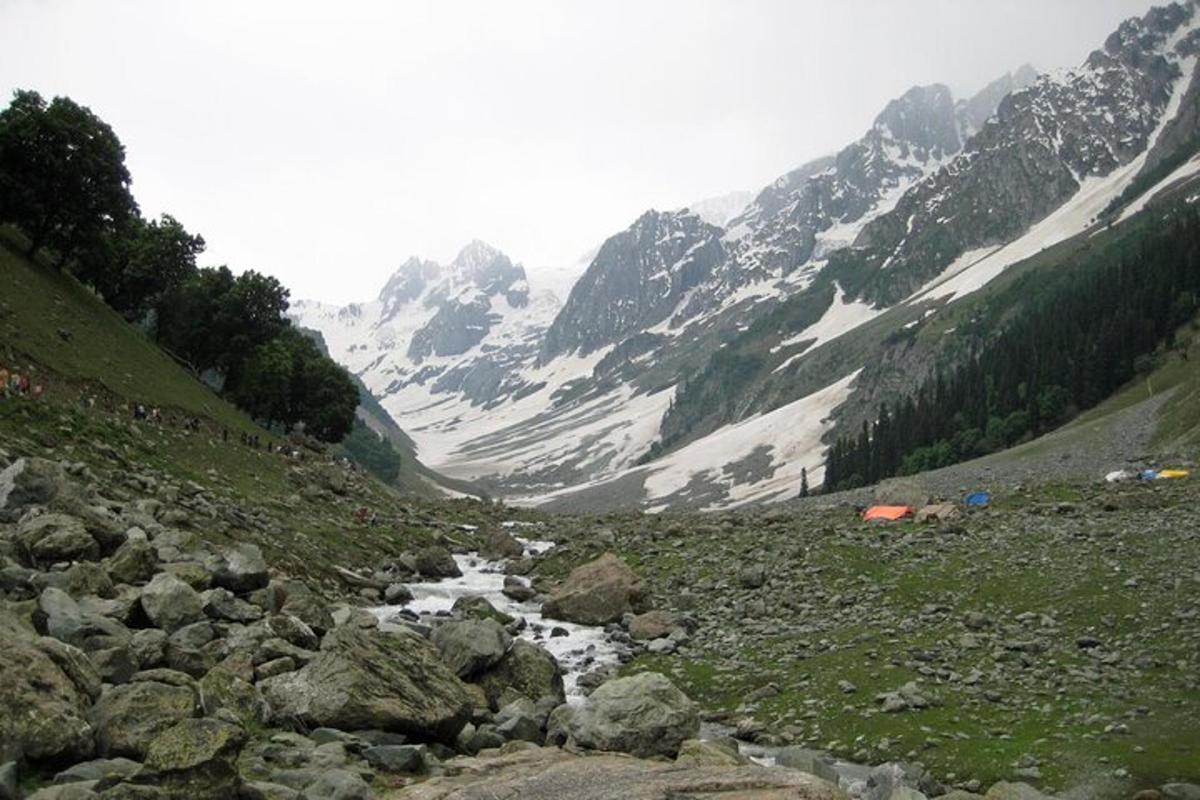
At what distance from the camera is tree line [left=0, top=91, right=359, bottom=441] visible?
65.3m

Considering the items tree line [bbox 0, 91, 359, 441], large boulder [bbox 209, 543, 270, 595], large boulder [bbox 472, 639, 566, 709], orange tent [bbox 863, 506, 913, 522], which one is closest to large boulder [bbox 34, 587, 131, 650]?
large boulder [bbox 209, 543, 270, 595]

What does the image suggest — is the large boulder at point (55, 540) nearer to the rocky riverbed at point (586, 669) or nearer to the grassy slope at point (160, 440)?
the rocky riverbed at point (586, 669)

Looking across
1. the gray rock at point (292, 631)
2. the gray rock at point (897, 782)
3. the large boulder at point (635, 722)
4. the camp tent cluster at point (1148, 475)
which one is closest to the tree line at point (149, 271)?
the gray rock at point (292, 631)

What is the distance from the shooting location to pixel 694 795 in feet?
37.4

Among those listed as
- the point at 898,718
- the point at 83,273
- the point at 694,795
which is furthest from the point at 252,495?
the point at 83,273

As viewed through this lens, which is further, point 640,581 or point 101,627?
point 640,581

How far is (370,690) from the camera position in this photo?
1614 cm

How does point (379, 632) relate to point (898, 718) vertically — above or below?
above

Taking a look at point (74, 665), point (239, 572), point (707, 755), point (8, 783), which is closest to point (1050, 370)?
point (239, 572)

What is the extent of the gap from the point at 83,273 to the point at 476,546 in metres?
51.5

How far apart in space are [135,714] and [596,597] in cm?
2245

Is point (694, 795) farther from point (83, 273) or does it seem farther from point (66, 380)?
point (83, 273)

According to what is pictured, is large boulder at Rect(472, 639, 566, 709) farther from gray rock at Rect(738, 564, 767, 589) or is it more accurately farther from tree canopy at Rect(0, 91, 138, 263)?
tree canopy at Rect(0, 91, 138, 263)

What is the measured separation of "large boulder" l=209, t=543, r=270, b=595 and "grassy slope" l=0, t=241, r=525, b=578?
25.7ft
